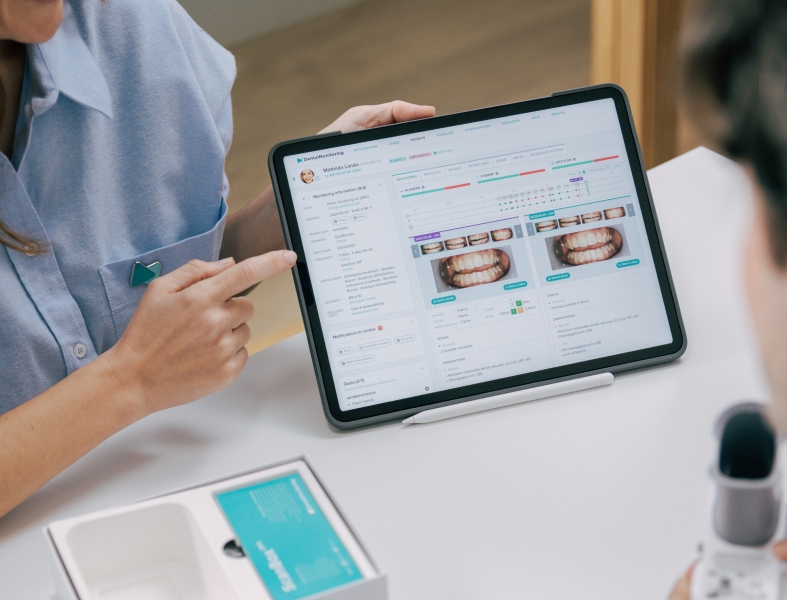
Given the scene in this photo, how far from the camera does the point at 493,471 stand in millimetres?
751

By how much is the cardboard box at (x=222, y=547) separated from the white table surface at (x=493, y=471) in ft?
0.22

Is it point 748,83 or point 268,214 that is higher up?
point 268,214

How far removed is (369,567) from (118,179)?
59cm

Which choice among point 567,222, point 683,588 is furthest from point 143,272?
point 683,588

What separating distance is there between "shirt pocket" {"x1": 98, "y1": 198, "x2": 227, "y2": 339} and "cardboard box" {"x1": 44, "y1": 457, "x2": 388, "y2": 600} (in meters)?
0.39

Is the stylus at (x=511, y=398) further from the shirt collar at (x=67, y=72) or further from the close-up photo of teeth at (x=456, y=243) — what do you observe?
the shirt collar at (x=67, y=72)

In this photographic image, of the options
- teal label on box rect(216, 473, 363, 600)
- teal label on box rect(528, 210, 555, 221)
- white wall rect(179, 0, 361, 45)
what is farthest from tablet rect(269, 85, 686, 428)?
white wall rect(179, 0, 361, 45)

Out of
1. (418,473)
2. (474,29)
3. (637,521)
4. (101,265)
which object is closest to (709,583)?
(637,521)

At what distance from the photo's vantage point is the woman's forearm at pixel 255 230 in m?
1.04

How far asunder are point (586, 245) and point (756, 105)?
0.50 metres

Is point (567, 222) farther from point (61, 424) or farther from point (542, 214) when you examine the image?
point (61, 424)

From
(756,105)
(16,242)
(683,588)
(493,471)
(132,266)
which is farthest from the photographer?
(132,266)

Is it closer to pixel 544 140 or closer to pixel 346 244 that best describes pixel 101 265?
pixel 346 244

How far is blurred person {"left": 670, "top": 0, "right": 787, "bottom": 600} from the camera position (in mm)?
336
